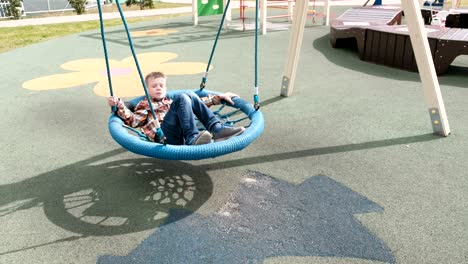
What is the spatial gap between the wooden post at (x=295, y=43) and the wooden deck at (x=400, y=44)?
2.13m

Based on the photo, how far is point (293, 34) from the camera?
14.0 feet

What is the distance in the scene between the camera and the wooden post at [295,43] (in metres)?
4.12

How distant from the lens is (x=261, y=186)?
8.97 ft

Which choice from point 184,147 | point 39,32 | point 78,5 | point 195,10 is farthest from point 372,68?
point 78,5

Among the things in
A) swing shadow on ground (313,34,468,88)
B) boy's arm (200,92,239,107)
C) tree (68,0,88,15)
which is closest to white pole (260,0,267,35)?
swing shadow on ground (313,34,468,88)

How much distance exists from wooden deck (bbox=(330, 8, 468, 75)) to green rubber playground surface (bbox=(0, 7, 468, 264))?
410 millimetres

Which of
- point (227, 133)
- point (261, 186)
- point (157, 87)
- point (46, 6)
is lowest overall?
point (261, 186)

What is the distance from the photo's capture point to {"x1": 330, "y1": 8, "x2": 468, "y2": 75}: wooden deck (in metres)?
5.28

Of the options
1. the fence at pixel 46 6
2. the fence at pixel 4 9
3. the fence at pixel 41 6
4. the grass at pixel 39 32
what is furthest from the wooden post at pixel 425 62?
the fence at pixel 46 6

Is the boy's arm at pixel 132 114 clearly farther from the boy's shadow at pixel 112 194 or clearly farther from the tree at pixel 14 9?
the tree at pixel 14 9

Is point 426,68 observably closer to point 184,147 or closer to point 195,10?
point 184,147

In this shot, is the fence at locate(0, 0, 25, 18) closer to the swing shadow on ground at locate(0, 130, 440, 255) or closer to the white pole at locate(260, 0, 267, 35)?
the white pole at locate(260, 0, 267, 35)

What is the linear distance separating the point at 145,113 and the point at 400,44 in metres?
4.23

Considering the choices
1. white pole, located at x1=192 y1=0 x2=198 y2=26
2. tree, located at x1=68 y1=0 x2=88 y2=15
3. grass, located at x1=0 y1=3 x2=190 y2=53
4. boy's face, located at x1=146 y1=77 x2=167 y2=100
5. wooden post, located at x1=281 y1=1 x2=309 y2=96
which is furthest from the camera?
tree, located at x1=68 y1=0 x2=88 y2=15
